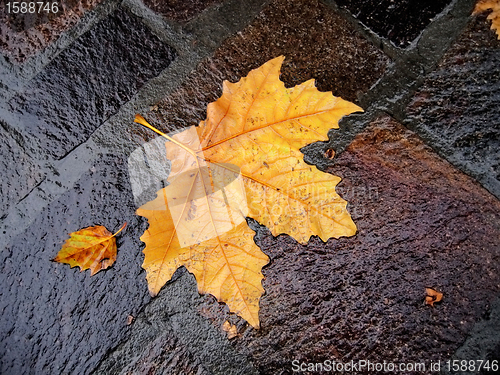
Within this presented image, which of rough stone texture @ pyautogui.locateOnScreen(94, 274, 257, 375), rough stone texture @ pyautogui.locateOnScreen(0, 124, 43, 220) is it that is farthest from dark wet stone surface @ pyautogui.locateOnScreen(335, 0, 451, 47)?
rough stone texture @ pyautogui.locateOnScreen(0, 124, 43, 220)

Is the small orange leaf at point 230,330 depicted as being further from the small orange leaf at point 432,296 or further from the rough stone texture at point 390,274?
the small orange leaf at point 432,296

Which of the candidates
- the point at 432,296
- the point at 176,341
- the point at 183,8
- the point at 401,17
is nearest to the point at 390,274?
the point at 432,296

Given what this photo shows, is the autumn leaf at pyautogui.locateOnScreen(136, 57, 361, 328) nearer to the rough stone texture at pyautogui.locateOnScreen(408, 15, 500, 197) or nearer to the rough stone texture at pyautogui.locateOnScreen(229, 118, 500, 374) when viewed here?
the rough stone texture at pyautogui.locateOnScreen(229, 118, 500, 374)

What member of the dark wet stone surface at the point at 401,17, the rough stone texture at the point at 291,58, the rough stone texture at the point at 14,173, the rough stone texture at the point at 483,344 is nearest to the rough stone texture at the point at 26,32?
the rough stone texture at the point at 14,173

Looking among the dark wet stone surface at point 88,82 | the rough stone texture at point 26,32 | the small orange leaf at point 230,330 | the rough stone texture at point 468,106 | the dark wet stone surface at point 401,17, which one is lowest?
the small orange leaf at point 230,330

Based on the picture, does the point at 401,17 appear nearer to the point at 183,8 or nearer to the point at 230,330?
the point at 183,8

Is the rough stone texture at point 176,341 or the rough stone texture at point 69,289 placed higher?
the rough stone texture at point 69,289

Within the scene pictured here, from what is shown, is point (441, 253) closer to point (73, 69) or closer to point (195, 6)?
point (195, 6)
